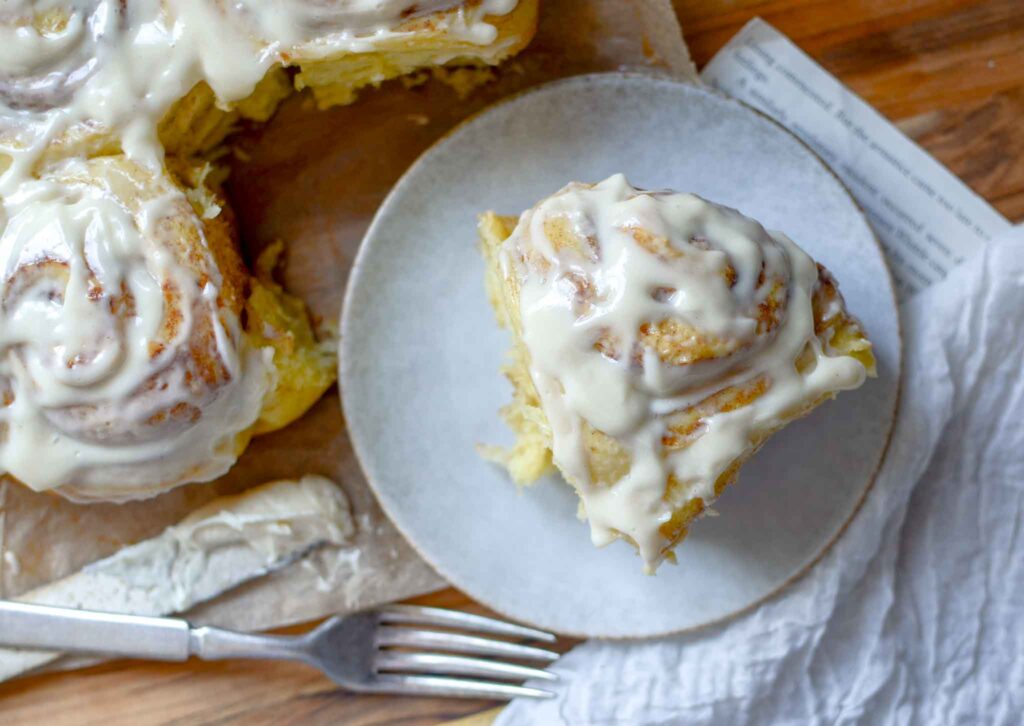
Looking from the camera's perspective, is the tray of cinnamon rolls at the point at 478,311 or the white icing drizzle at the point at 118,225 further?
the white icing drizzle at the point at 118,225

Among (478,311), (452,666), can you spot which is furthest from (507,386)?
(452,666)

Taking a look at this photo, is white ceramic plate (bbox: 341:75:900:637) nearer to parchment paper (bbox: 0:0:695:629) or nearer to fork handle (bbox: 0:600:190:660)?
parchment paper (bbox: 0:0:695:629)

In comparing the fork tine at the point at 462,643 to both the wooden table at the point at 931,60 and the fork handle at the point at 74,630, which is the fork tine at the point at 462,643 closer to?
the wooden table at the point at 931,60

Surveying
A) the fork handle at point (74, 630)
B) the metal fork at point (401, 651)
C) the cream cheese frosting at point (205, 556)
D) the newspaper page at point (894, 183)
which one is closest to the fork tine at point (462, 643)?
the metal fork at point (401, 651)

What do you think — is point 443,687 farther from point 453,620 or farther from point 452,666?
point 453,620

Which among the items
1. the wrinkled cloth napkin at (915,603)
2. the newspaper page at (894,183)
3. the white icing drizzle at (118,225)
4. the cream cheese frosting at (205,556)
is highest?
the white icing drizzle at (118,225)
